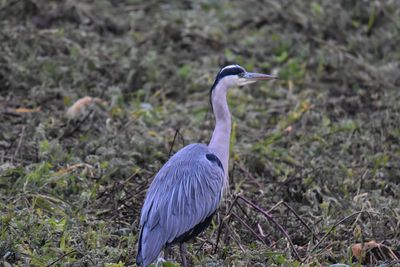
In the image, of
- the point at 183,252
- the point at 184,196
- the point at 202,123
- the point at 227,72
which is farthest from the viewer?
the point at 202,123

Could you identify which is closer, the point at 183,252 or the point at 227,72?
the point at 183,252

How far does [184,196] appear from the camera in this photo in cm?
508

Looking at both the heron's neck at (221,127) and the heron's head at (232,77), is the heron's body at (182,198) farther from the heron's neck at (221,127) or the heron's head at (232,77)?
the heron's head at (232,77)

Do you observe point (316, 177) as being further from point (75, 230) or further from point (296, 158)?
point (75, 230)

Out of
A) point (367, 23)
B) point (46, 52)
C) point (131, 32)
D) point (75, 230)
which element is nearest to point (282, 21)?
point (367, 23)

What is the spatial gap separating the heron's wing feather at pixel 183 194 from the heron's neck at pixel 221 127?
5.0 inches

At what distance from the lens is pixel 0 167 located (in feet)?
19.3

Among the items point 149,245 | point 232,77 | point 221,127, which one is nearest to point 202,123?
point 232,77

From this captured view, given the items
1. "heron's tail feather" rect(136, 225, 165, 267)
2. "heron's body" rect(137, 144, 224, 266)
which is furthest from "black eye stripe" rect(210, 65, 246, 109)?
"heron's tail feather" rect(136, 225, 165, 267)

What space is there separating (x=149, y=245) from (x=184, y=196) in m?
0.51

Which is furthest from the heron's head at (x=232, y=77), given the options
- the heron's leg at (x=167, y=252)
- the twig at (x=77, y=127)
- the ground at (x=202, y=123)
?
the twig at (x=77, y=127)

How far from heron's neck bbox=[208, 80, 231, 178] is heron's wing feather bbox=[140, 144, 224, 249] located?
5.0 inches

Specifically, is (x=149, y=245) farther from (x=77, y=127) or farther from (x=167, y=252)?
(x=77, y=127)

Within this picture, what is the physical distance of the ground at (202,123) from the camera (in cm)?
529
